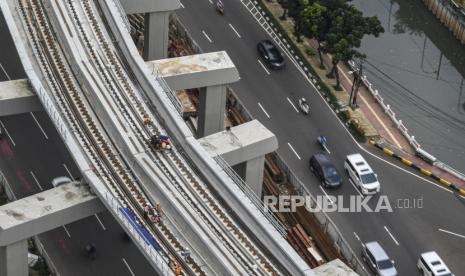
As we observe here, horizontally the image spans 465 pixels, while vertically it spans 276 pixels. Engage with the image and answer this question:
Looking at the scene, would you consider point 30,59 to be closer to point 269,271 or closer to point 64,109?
point 64,109

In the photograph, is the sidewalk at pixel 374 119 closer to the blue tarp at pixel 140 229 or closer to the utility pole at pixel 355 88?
the utility pole at pixel 355 88

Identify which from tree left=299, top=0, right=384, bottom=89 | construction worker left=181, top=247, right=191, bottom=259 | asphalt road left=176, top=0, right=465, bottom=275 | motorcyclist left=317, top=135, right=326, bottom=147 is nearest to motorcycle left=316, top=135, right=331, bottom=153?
motorcyclist left=317, top=135, right=326, bottom=147

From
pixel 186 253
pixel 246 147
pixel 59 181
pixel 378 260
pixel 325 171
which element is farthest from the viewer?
pixel 325 171

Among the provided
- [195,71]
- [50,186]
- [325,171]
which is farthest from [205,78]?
[50,186]

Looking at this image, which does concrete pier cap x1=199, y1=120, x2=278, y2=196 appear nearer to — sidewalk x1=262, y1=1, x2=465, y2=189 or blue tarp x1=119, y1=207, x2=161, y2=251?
blue tarp x1=119, y1=207, x2=161, y2=251

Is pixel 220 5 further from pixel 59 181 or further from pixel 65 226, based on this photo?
pixel 65 226

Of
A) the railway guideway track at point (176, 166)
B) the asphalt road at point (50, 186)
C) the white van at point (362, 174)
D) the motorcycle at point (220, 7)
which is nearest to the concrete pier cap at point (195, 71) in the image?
the railway guideway track at point (176, 166)
